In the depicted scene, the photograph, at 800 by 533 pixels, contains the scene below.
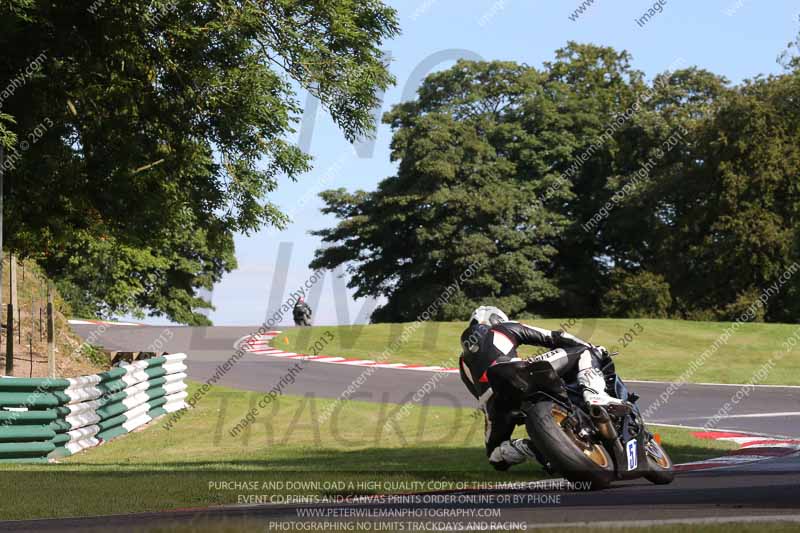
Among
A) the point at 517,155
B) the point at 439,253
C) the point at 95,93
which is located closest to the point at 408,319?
the point at 439,253

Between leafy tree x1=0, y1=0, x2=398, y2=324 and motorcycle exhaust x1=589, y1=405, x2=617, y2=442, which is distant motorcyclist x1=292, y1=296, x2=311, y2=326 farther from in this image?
motorcycle exhaust x1=589, y1=405, x2=617, y2=442

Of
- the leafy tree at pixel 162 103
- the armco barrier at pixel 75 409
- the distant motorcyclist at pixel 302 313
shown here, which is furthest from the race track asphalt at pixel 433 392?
the distant motorcyclist at pixel 302 313

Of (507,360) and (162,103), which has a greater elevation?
(162,103)

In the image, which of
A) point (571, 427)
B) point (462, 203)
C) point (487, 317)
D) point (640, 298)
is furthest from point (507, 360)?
point (462, 203)

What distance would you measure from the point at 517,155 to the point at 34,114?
133ft

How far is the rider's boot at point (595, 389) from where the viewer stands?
8.58 meters

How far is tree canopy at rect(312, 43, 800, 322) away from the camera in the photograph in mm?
47969

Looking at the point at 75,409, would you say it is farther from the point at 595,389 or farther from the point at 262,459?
the point at 595,389

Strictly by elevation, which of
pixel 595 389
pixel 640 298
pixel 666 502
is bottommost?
pixel 666 502

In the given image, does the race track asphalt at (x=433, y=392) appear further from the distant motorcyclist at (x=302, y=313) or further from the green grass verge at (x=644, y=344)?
the distant motorcyclist at (x=302, y=313)

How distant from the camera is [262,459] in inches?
591

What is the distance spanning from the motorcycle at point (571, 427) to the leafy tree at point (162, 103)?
8467mm

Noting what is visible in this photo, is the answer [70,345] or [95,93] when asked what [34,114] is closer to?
[95,93]

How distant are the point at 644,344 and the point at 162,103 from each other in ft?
80.7
